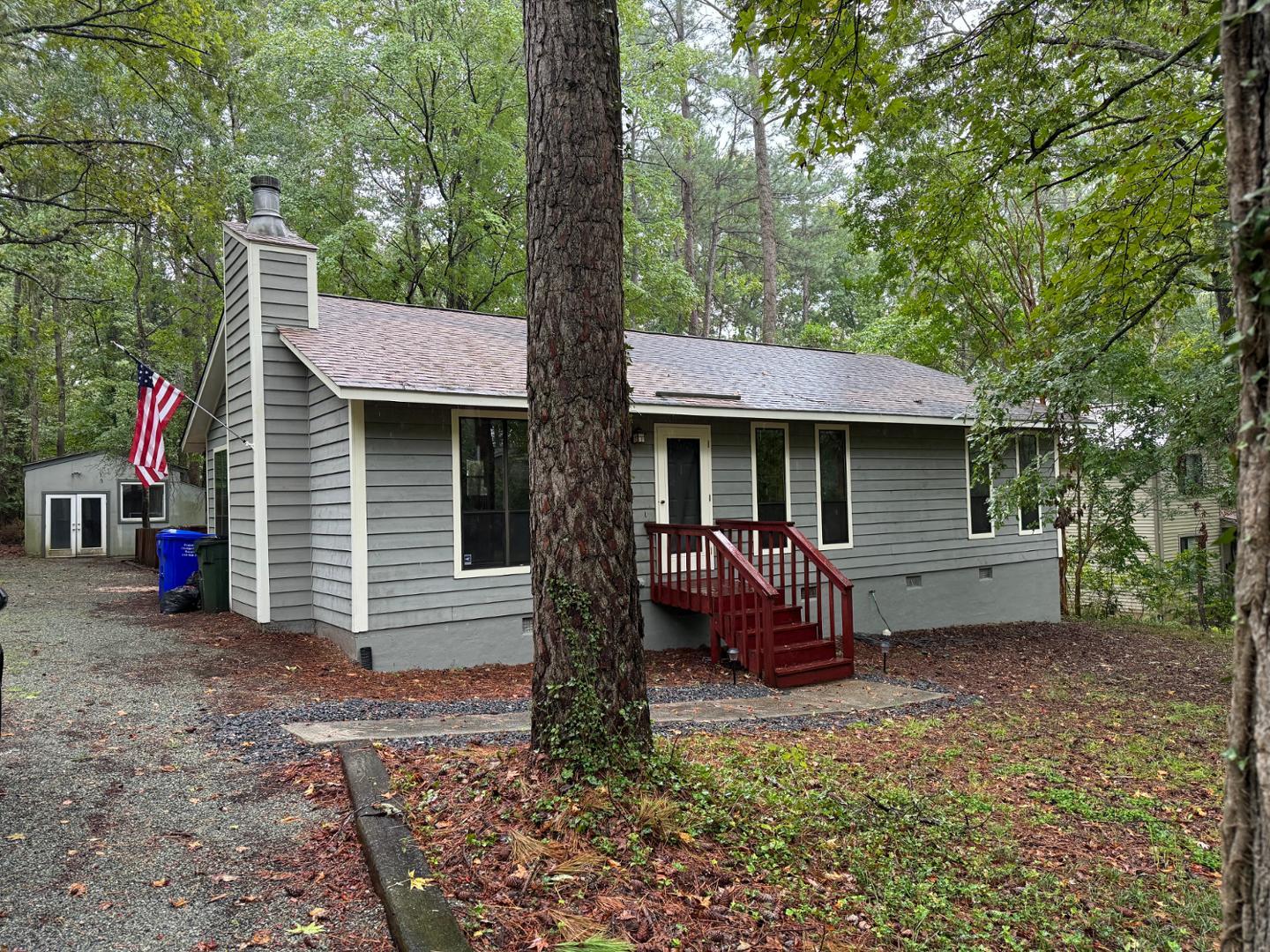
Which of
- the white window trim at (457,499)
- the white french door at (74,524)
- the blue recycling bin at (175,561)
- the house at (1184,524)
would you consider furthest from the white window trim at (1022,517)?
the white french door at (74,524)

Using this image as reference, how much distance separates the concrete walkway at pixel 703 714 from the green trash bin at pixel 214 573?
240 inches

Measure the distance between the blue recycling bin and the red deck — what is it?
6919 mm

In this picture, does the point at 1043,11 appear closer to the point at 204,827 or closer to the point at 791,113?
the point at 791,113

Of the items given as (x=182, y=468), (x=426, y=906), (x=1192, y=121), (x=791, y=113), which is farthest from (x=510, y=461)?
(x=182, y=468)

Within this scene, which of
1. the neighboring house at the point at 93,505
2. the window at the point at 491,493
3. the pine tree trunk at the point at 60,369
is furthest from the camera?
the pine tree trunk at the point at 60,369

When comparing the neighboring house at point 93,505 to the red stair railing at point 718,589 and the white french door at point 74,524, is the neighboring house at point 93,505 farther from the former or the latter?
the red stair railing at point 718,589

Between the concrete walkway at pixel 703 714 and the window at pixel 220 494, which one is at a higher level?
the window at pixel 220 494

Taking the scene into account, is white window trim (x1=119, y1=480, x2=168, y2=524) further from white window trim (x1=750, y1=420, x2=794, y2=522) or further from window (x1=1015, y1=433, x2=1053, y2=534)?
window (x1=1015, y1=433, x2=1053, y2=534)

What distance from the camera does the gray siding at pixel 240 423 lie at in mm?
9359

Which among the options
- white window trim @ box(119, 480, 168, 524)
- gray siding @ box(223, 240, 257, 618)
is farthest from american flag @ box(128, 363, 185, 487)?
white window trim @ box(119, 480, 168, 524)

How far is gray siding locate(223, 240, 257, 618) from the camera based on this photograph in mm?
9359

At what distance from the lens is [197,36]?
10.1 meters

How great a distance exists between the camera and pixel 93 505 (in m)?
21.0

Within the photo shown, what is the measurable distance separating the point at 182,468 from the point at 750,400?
20319mm
